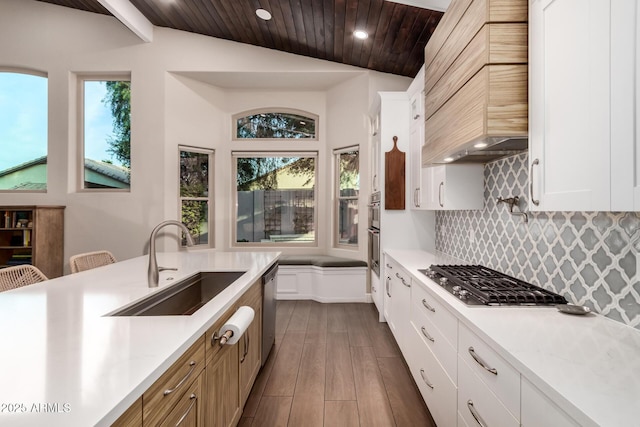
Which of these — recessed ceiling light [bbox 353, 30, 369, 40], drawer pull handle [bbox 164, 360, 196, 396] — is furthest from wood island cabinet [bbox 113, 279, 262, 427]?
recessed ceiling light [bbox 353, 30, 369, 40]

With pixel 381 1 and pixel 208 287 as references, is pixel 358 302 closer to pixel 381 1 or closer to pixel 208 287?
pixel 208 287

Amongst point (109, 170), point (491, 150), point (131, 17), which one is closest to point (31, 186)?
point (109, 170)

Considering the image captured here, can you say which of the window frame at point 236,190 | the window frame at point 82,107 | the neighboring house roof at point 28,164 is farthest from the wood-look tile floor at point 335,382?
the neighboring house roof at point 28,164

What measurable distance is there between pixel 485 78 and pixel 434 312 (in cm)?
122

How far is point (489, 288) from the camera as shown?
1.73 metres

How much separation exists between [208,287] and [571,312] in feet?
6.72

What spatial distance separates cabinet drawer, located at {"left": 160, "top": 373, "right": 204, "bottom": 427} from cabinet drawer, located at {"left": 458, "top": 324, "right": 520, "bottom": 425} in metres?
1.07

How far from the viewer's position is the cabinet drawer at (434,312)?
1581 mm

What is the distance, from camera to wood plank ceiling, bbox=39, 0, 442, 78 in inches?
130

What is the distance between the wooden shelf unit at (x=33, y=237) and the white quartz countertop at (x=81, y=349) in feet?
11.1

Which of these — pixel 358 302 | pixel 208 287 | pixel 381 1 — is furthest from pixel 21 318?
pixel 358 302

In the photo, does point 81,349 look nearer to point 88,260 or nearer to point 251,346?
point 251,346

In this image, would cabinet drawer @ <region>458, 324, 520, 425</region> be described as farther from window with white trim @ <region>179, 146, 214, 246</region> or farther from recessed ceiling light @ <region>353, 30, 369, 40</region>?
window with white trim @ <region>179, 146, 214, 246</region>

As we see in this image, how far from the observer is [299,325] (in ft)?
12.2
